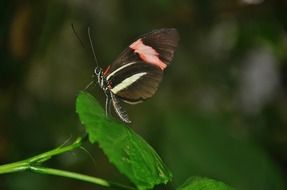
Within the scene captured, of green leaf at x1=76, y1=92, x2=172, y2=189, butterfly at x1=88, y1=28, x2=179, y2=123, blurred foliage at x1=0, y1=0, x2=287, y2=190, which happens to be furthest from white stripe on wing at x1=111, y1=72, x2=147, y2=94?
blurred foliage at x1=0, y1=0, x2=287, y2=190

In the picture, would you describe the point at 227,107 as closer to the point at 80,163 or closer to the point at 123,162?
the point at 80,163

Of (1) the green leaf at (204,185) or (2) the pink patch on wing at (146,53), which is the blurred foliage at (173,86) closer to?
(2) the pink patch on wing at (146,53)

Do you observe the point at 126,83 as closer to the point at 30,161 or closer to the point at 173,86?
the point at 30,161

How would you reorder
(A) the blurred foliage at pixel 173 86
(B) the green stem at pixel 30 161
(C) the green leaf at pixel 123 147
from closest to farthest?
(C) the green leaf at pixel 123 147
(B) the green stem at pixel 30 161
(A) the blurred foliage at pixel 173 86

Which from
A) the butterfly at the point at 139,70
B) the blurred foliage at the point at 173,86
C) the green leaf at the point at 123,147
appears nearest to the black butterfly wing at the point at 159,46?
the butterfly at the point at 139,70

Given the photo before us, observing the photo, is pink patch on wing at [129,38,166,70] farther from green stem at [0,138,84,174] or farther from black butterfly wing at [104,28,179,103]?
green stem at [0,138,84,174]

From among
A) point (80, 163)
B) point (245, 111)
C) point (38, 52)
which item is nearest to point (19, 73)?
point (38, 52)

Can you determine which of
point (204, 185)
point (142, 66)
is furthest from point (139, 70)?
point (204, 185)
